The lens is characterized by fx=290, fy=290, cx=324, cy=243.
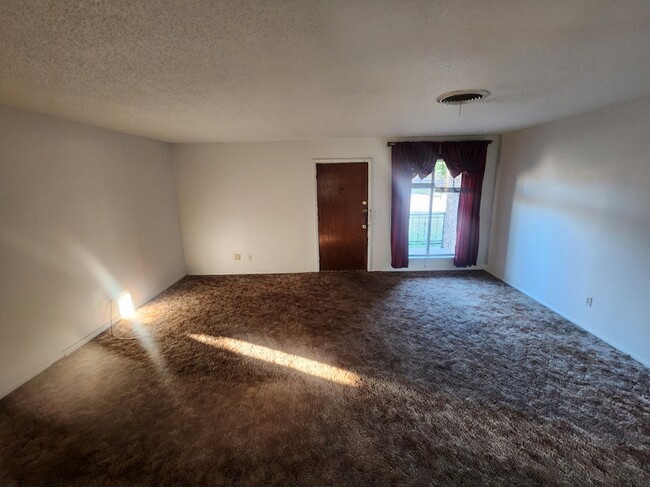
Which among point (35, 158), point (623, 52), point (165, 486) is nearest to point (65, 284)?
point (35, 158)

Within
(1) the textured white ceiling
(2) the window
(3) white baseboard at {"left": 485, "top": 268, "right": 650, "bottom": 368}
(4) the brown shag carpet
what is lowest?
(4) the brown shag carpet

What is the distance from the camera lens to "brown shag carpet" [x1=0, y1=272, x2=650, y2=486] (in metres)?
1.58

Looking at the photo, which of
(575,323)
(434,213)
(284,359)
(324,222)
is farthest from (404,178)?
(284,359)

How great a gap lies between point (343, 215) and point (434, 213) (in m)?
1.54

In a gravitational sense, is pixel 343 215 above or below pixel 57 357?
above

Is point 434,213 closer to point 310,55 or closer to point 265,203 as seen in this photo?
point 265,203

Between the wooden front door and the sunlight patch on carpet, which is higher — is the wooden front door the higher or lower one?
the higher one

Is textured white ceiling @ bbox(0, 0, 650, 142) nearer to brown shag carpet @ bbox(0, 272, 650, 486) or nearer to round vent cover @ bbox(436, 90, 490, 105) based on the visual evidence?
round vent cover @ bbox(436, 90, 490, 105)

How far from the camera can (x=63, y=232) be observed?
2670 mm

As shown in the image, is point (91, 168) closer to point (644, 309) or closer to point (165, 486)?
point (165, 486)

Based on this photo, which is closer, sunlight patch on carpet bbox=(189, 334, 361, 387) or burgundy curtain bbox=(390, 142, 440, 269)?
sunlight patch on carpet bbox=(189, 334, 361, 387)

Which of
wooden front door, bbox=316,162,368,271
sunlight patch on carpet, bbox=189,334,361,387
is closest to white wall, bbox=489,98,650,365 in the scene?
A: wooden front door, bbox=316,162,368,271

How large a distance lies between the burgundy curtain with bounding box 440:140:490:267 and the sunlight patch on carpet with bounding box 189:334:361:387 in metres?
3.25

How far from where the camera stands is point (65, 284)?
106 inches
